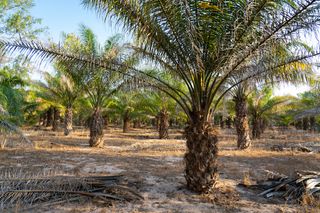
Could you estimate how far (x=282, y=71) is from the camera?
225 inches

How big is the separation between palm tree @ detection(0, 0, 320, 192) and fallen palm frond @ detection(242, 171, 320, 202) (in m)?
1.16

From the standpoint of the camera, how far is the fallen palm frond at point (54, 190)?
3949 mm

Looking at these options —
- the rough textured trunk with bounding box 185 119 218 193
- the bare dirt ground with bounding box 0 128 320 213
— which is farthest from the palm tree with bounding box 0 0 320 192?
the bare dirt ground with bounding box 0 128 320 213

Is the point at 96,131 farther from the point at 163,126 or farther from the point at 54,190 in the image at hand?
the point at 54,190

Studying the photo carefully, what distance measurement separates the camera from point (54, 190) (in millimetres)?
4207

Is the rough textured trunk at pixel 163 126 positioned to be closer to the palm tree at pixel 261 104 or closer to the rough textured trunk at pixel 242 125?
the palm tree at pixel 261 104

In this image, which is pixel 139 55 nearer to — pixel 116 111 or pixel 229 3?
pixel 229 3

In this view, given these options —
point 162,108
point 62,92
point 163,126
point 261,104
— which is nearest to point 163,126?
point 163,126

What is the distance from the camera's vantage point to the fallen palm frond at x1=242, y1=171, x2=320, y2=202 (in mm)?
4805

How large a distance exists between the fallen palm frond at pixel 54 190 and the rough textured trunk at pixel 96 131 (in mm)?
7489

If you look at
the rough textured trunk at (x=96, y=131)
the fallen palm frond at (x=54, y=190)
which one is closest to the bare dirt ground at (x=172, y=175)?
the fallen palm frond at (x=54, y=190)

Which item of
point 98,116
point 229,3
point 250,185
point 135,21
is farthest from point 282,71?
point 98,116

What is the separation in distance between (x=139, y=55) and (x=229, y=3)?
8.10 feet

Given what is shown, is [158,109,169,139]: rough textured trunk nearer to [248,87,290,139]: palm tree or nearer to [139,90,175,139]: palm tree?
[139,90,175,139]: palm tree
